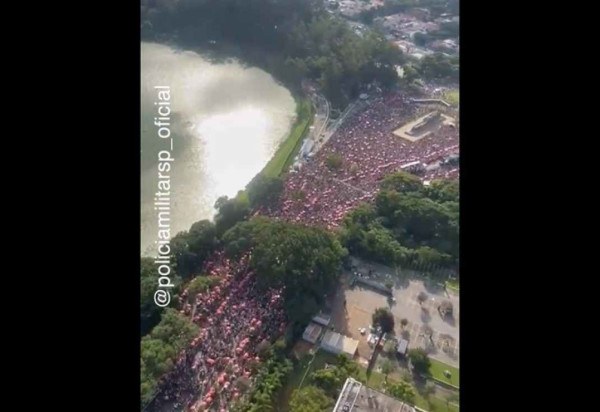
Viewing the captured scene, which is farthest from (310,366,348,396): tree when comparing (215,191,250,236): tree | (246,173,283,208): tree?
(246,173,283,208): tree

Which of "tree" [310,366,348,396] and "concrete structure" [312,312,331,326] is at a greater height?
"concrete structure" [312,312,331,326]

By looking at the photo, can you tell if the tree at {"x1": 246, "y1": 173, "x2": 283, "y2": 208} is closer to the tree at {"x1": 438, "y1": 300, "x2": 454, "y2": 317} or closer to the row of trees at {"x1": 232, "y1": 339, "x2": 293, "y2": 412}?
the row of trees at {"x1": 232, "y1": 339, "x2": 293, "y2": 412}

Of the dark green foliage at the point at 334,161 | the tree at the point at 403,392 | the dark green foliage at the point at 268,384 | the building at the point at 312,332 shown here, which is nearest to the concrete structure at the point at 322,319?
the building at the point at 312,332

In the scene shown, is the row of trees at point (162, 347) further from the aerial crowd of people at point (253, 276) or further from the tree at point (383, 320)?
the tree at point (383, 320)

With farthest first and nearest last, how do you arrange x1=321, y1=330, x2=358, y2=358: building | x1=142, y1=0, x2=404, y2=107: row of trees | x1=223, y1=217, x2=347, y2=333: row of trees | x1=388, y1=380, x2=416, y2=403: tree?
x1=142, y1=0, x2=404, y2=107: row of trees
x1=223, y1=217, x2=347, y2=333: row of trees
x1=321, y1=330, x2=358, y2=358: building
x1=388, y1=380, x2=416, y2=403: tree

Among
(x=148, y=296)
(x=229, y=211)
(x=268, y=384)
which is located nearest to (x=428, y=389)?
(x=268, y=384)

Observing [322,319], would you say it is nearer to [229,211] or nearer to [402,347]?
[402,347]
